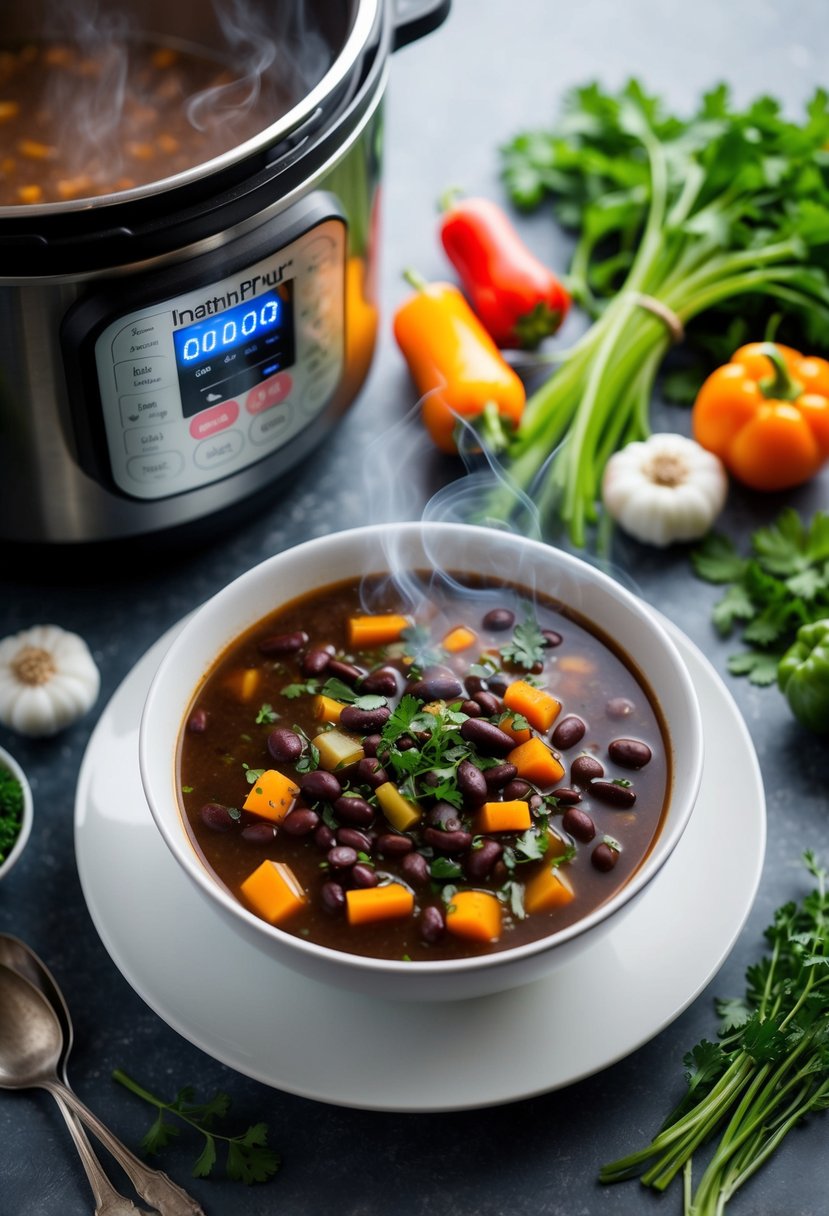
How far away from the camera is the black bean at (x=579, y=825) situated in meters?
1.98

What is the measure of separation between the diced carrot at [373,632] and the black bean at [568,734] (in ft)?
1.09

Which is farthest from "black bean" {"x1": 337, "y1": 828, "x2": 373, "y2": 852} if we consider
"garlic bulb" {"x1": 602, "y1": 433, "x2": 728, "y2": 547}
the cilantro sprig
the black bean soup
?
"garlic bulb" {"x1": 602, "y1": 433, "x2": 728, "y2": 547}

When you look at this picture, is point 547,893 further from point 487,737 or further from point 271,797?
point 271,797

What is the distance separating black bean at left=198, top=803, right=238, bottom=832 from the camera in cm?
203

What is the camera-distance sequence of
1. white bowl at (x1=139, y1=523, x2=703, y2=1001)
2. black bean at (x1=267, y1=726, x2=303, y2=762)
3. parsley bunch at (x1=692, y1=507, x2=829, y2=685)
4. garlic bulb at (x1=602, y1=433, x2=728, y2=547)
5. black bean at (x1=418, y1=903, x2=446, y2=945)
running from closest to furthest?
white bowl at (x1=139, y1=523, x2=703, y2=1001) → black bean at (x1=418, y1=903, x2=446, y2=945) → black bean at (x1=267, y1=726, x2=303, y2=762) → parsley bunch at (x1=692, y1=507, x2=829, y2=685) → garlic bulb at (x1=602, y1=433, x2=728, y2=547)

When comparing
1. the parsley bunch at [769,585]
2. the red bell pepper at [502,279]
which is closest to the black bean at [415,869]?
the parsley bunch at [769,585]

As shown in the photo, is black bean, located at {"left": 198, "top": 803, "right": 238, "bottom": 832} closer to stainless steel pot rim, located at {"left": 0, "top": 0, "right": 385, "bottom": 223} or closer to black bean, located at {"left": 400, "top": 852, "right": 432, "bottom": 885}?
black bean, located at {"left": 400, "top": 852, "right": 432, "bottom": 885}

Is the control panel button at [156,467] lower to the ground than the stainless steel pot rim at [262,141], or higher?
lower

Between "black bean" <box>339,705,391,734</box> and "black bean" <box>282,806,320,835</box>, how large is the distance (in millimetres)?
166

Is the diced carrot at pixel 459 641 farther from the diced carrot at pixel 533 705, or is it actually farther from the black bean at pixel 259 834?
the black bean at pixel 259 834

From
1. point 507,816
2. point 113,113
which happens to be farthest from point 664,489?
point 113,113

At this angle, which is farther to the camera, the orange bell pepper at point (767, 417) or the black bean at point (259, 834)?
the orange bell pepper at point (767, 417)

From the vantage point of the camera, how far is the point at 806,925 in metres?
2.22

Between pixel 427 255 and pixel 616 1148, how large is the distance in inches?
→ 81.8
